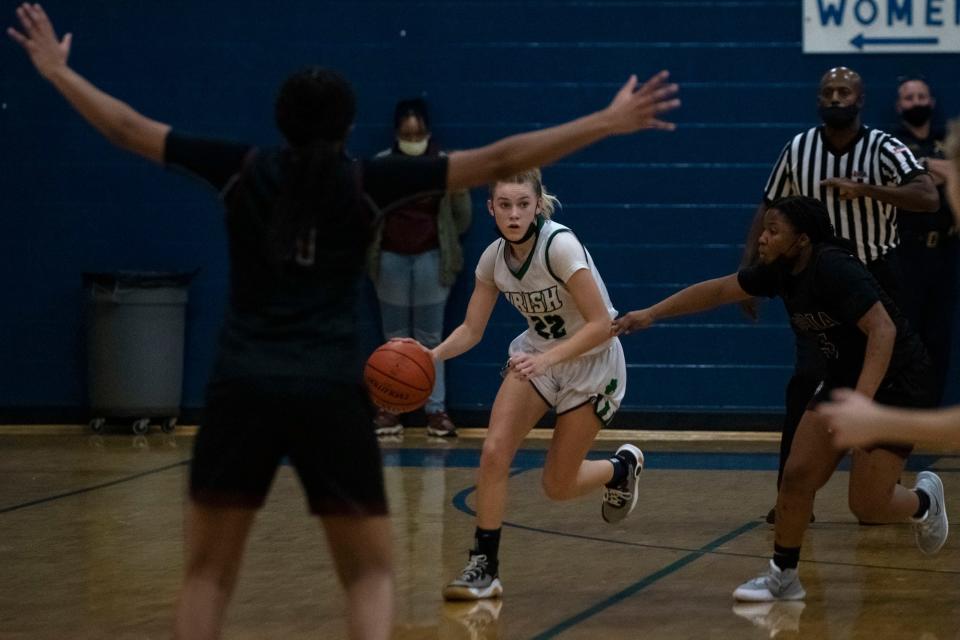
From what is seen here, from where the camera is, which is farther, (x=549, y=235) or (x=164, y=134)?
(x=549, y=235)

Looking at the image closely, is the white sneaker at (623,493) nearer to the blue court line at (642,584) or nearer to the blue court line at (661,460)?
the blue court line at (642,584)

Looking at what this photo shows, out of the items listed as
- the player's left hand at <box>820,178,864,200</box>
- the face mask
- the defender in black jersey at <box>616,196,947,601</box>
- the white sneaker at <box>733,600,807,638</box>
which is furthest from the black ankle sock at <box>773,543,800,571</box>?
the face mask

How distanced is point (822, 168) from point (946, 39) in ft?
12.9

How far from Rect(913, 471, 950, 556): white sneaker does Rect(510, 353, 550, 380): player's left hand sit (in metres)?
1.97

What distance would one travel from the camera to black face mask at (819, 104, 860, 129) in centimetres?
727

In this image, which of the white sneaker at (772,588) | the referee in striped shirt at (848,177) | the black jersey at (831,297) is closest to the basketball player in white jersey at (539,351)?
the black jersey at (831,297)

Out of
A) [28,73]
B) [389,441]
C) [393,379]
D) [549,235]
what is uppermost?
[28,73]

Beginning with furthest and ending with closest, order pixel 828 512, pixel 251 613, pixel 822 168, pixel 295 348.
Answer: pixel 828 512
pixel 822 168
pixel 251 613
pixel 295 348

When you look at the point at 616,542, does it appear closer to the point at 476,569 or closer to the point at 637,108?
the point at 476,569

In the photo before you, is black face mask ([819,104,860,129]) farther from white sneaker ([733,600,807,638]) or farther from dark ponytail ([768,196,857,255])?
white sneaker ([733,600,807,638])

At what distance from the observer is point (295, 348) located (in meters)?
3.65

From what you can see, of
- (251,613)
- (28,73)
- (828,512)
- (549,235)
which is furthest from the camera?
(28,73)

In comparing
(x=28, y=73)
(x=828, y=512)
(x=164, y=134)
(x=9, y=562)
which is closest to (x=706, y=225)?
(x=828, y=512)

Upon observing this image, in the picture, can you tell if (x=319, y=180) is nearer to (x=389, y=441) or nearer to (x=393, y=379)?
(x=393, y=379)
